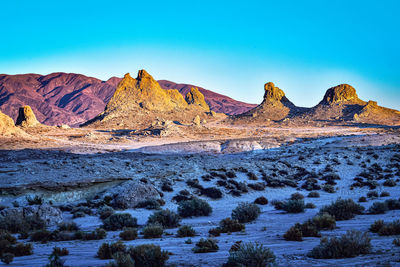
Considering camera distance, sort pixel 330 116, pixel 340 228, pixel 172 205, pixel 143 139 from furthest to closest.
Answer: pixel 330 116 → pixel 143 139 → pixel 172 205 → pixel 340 228

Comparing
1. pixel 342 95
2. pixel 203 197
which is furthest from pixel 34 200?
pixel 342 95

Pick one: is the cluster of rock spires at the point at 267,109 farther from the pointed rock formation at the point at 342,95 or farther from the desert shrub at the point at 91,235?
the desert shrub at the point at 91,235

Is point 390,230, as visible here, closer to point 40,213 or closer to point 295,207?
point 295,207

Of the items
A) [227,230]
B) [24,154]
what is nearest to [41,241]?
[227,230]

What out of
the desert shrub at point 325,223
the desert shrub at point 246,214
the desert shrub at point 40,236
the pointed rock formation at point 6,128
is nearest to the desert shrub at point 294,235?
the desert shrub at point 325,223

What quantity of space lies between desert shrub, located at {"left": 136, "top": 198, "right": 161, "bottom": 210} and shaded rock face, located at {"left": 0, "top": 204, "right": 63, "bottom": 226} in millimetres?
4034

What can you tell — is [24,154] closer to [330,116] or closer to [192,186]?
[192,186]

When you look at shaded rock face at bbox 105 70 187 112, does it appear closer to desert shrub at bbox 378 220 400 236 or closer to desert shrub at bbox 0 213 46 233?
desert shrub at bbox 0 213 46 233

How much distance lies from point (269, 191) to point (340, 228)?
11.3m

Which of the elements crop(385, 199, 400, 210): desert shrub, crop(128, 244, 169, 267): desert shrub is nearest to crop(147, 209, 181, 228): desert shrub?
crop(128, 244, 169, 267): desert shrub

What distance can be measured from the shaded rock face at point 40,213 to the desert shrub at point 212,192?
8609 millimetres

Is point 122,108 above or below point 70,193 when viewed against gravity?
above

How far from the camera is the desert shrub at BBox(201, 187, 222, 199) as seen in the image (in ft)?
56.7

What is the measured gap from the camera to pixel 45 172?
18.1 meters
